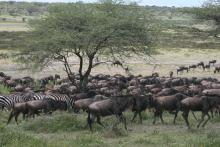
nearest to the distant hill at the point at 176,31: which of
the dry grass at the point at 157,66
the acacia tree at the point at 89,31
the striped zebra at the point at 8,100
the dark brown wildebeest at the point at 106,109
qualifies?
the acacia tree at the point at 89,31

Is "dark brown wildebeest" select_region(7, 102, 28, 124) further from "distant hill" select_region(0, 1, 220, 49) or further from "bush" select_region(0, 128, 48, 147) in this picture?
"distant hill" select_region(0, 1, 220, 49)

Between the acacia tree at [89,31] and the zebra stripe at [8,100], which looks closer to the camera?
the zebra stripe at [8,100]

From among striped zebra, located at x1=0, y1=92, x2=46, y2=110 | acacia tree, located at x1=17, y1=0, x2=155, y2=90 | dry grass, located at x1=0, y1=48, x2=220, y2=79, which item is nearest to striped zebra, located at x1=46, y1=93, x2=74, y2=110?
striped zebra, located at x1=0, y1=92, x2=46, y2=110

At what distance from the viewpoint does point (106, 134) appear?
15.3 metres

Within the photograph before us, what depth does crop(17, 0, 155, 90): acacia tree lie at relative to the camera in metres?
23.6

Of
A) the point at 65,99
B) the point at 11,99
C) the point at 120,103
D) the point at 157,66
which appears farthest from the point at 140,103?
the point at 157,66

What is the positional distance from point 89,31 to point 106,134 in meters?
9.83

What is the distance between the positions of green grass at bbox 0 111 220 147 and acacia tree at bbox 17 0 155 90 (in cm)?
562

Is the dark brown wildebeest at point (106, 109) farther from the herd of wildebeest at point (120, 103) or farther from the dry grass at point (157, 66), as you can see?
the dry grass at point (157, 66)

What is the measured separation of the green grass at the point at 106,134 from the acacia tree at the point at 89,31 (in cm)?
562

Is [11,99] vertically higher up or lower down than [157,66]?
higher up

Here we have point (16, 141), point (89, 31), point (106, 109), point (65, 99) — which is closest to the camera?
point (16, 141)

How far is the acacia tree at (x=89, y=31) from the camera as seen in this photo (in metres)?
23.6

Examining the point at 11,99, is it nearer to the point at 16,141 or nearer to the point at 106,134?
the point at 106,134
